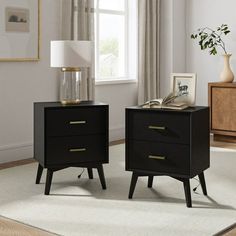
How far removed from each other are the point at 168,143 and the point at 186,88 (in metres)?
0.47

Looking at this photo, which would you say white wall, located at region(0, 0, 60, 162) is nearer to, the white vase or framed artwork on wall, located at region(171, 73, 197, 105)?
framed artwork on wall, located at region(171, 73, 197, 105)

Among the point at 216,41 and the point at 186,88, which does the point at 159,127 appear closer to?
the point at 186,88

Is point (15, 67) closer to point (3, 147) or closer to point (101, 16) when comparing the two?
point (3, 147)

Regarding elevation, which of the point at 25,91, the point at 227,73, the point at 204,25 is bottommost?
the point at 25,91

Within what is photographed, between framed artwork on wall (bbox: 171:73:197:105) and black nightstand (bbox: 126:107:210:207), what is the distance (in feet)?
0.32

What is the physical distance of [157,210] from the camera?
3.57 m

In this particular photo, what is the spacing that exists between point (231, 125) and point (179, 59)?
1.42m

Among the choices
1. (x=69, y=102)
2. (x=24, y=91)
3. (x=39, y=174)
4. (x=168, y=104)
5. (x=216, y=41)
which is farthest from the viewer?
(x=216, y=41)

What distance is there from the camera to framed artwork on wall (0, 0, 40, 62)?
5180 millimetres

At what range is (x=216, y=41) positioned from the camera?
278 inches

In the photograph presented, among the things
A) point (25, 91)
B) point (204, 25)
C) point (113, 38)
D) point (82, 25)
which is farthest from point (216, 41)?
point (25, 91)

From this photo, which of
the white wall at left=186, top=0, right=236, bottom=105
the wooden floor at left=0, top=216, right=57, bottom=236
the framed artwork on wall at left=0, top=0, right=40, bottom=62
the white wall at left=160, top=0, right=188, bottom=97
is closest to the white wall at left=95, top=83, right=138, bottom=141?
the white wall at left=160, top=0, right=188, bottom=97

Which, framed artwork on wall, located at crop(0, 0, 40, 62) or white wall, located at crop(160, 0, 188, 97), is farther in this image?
white wall, located at crop(160, 0, 188, 97)

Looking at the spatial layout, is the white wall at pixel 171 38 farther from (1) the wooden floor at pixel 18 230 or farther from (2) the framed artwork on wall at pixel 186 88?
(1) the wooden floor at pixel 18 230
